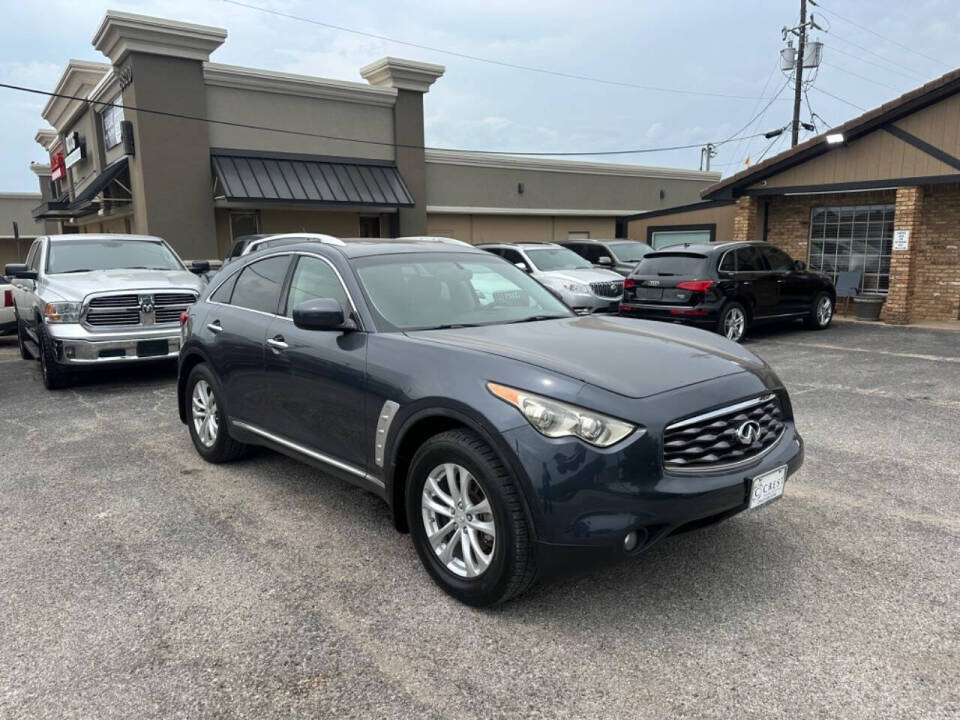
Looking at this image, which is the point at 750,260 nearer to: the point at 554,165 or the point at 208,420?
the point at 208,420

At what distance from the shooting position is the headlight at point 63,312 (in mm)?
8234

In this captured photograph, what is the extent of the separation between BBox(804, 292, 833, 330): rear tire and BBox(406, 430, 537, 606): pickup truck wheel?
38.5 ft

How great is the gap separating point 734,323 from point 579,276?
3.09 meters

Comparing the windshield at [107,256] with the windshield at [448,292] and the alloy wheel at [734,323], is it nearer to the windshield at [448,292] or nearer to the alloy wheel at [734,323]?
the windshield at [448,292]

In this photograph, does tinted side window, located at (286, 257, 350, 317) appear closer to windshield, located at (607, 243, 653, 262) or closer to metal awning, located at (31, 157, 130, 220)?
windshield, located at (607, 243, 653, 262)

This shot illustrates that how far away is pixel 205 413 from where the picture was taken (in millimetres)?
5480

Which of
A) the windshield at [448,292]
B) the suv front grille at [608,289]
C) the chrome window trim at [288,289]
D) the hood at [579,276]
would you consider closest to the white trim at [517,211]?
the hood at [579,276]

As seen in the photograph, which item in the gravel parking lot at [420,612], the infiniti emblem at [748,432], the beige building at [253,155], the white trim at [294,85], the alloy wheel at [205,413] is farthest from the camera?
the white trim at [294,85]

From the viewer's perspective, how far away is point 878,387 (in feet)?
26.6

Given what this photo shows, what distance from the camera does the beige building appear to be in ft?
59.7

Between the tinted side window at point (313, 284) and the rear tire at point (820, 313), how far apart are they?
11233mm

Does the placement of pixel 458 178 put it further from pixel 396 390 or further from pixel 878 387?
pixel 396 390

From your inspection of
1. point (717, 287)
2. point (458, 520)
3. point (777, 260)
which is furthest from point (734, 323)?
point (458, 520)

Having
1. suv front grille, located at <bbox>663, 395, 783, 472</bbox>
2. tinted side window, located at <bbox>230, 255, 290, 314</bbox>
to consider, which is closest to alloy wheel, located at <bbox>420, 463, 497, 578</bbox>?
suv front grille, located at <bbox>663, 395, 783, 472</bbox>
